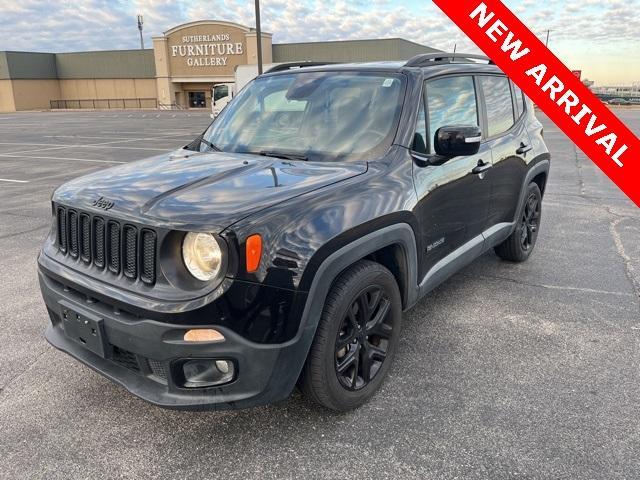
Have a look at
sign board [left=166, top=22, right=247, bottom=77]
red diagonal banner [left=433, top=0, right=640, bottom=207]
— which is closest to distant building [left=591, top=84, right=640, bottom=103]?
sign board [left=166, top=22, right=247, bottom=77]

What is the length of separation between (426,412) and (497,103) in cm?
277

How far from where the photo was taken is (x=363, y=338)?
277 cm

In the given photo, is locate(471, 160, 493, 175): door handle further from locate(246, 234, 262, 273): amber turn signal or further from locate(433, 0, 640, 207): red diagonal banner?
locate(246, 234, 262, 273): amber turn signal

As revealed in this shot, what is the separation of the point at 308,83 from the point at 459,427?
8.05ft

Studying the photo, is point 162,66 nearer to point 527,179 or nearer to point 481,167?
point 527,179

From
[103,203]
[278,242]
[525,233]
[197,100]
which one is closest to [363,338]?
[278,242]

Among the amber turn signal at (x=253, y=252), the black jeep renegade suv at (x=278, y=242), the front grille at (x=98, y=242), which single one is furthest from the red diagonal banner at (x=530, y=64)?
the front grille at (x=98, y=242)

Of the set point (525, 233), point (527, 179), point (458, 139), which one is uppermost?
point (458, 139)

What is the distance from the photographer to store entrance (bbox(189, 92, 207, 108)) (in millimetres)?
56469

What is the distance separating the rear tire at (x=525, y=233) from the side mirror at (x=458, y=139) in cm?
196

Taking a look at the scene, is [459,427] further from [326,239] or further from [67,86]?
[67,86]

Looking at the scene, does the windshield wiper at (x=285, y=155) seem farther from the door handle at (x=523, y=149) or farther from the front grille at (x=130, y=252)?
the door handle at (x=523, y=149)

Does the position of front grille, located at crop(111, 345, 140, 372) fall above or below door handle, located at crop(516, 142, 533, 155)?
below

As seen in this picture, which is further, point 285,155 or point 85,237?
point 285,155
